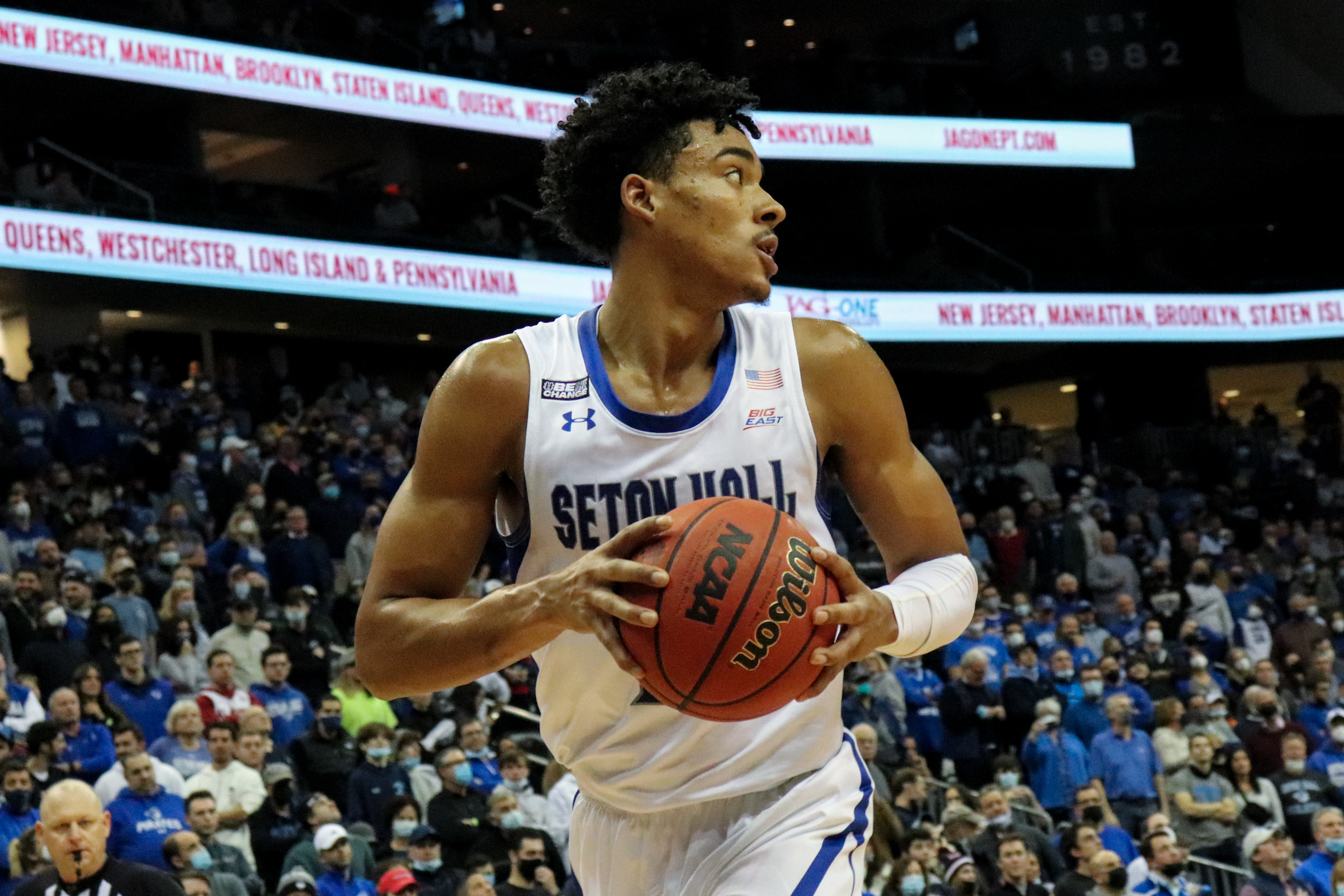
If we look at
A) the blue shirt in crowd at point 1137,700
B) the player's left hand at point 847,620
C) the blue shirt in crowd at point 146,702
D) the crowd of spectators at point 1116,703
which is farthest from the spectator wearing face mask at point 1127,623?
the player's left hand at point 847,620

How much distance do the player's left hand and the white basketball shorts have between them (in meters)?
0.41

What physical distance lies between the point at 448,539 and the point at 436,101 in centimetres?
1844

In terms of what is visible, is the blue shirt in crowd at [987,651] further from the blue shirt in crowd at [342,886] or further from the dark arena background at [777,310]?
the blue shirt in crowd at [342,886]

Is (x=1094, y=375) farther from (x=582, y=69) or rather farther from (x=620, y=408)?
(x=620, y=408)

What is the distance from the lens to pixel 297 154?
25.1 meters

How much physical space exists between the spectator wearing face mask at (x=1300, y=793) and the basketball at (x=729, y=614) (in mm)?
10784

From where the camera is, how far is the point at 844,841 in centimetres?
335

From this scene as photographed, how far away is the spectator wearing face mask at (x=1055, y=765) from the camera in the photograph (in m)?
12.9

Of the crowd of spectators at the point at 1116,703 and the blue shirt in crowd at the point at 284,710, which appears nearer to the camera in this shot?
the blue shirt in crowd at the point at 284,710

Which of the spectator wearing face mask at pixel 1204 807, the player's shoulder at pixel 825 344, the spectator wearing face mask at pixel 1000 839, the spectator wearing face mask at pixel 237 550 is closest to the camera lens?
the player's shoulder at pixel 825 344

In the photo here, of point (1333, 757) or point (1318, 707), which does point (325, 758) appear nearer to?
point (1333, 757)

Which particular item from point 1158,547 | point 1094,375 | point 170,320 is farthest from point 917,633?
point 1094,375

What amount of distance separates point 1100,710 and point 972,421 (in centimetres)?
1397

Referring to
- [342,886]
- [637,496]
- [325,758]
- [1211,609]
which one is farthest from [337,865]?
[1211,609]
